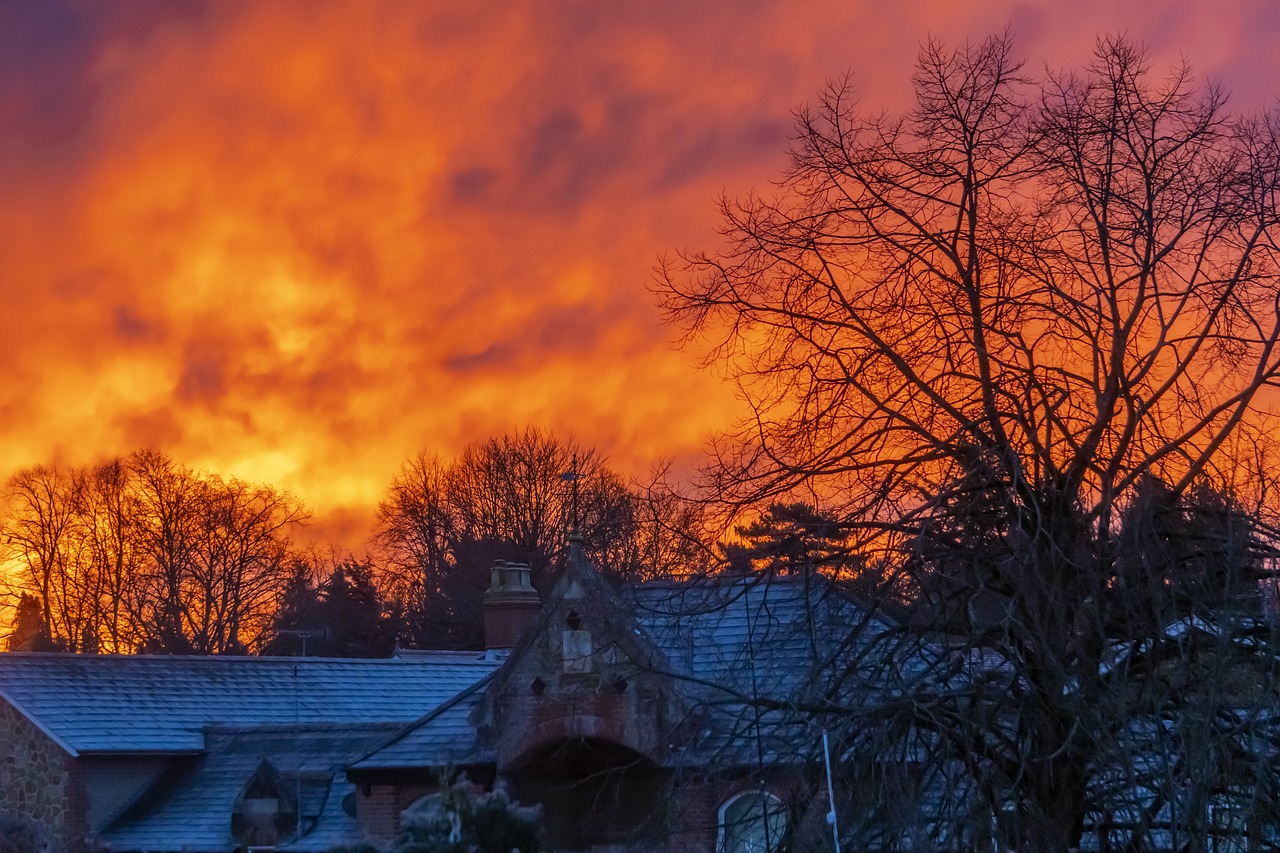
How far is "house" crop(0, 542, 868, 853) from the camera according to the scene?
11.0 metres

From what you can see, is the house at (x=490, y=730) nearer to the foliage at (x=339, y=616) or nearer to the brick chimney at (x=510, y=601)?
the brick chimney at (x=510, y=601)

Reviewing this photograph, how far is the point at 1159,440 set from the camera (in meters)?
10.1

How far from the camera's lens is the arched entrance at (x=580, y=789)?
20.0 metres

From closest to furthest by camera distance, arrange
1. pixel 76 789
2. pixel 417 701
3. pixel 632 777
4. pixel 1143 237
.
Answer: pixel 1143 237 → pixel 632 777 → pixel 76 789 → pixel 417 701

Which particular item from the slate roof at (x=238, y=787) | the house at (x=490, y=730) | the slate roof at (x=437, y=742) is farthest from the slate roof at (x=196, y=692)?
the slate roof at (x=437, y=742)

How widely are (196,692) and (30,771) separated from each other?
15.6 feet

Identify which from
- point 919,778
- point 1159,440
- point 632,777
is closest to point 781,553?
point 919,778

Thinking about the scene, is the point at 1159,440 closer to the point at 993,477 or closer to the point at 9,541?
the point at 993,477

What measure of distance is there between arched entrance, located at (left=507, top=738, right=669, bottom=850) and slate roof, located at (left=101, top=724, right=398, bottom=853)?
491 cm

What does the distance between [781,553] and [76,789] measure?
21.9 metres

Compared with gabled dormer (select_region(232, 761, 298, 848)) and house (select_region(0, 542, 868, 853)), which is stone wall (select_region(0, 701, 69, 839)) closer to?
house (select_region(0, 542, 868, 853))

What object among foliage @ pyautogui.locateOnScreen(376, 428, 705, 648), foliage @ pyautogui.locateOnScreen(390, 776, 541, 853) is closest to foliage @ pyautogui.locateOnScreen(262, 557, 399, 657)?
foliage @ pyautogui.locateOnScreen(376, 428, 705, 648)

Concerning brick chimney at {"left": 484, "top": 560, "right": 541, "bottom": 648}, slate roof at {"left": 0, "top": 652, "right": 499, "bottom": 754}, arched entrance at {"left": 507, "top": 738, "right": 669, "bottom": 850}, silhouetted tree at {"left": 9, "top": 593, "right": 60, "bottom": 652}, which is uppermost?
silhouetted tree at {"left": 9, "top": 593, "right": 60, "bottom": 652}

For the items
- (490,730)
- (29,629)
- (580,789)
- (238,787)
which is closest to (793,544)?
(490,730)
